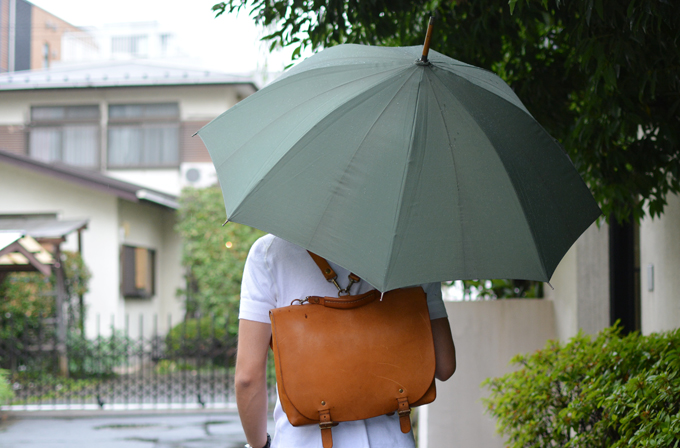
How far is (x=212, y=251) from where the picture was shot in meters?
13.9

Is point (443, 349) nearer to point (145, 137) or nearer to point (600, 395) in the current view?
point (600, 395)

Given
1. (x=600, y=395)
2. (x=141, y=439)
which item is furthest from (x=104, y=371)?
(x=600, y=395)

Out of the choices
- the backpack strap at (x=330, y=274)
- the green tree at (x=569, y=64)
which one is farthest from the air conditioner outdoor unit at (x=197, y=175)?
the backpack strap at (x=330, y=274)

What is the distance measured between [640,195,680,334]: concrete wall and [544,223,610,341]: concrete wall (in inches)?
11.4

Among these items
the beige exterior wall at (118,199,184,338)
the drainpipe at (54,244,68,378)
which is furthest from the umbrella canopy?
the beige exterior wall at (118,199,184,338)

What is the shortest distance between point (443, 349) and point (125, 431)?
7.45 metres

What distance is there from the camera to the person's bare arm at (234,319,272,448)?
181cm

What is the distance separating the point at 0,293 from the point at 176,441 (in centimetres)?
564

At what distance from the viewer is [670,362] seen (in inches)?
106

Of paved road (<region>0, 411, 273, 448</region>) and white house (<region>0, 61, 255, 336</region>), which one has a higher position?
white house (<region>0, 61, 255, 336</region>)

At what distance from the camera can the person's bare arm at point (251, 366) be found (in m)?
1.81

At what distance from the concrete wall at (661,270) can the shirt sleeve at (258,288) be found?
3.11m

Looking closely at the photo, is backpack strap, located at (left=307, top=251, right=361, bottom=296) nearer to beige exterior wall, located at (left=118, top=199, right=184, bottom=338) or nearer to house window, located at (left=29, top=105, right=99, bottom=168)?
beige exterior wall, located at (left=118, top=199, right=184, bottom=338)

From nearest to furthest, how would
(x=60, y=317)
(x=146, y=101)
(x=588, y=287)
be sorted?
(x=588, y=287) < (x=60, y=317) < (x=146, y=101)
